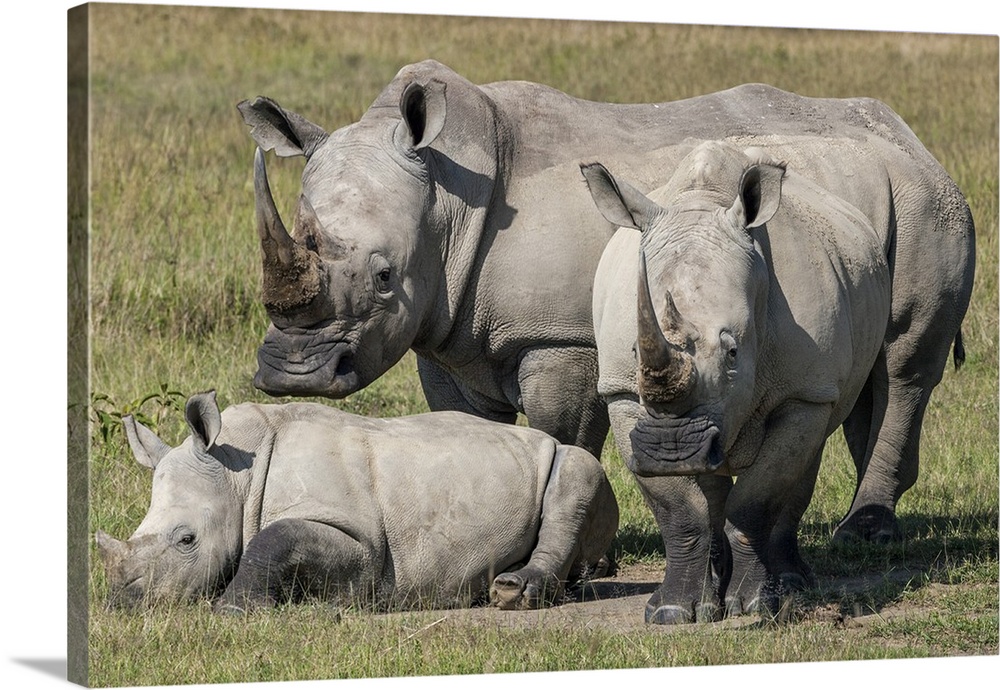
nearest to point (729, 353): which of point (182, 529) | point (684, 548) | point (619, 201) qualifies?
point (619, 201)

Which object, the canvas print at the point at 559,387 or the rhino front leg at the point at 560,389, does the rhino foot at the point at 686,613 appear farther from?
the rhino front leg at the point at 560,389

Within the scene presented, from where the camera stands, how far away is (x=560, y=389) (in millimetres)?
9633

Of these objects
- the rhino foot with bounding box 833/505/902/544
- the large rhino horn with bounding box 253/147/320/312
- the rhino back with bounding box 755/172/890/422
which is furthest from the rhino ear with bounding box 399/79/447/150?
the rhino foot with bounding box 833/505/902/544

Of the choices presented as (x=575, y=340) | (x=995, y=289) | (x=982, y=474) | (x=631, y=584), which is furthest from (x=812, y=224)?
(x=995, y=289)

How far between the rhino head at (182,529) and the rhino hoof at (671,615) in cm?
173

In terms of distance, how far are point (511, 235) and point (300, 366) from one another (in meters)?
1.28

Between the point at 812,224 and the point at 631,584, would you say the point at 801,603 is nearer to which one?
the point at 631,584

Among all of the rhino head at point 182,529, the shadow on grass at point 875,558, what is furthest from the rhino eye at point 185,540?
the shadow on grass at point 875,558

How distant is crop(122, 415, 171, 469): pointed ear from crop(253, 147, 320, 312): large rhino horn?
0.74 m

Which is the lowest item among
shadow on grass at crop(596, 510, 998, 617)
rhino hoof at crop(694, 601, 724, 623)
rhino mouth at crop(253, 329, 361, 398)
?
shadow on grass at crop(596, 510, 998, 617)

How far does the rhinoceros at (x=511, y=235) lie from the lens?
29.7 feet

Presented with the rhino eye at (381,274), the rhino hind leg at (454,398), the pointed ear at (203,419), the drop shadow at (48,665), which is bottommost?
the drop shadow at (48,665)

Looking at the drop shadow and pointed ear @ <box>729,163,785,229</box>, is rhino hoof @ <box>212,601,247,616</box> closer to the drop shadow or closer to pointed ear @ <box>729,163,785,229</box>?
the drop shadow

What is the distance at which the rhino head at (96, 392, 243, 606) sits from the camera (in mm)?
8492
